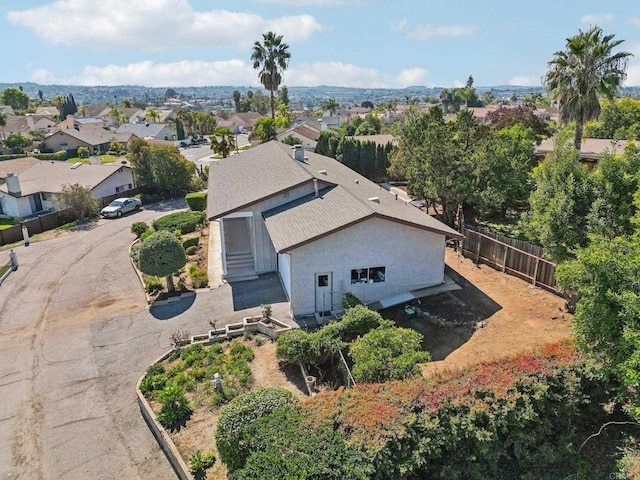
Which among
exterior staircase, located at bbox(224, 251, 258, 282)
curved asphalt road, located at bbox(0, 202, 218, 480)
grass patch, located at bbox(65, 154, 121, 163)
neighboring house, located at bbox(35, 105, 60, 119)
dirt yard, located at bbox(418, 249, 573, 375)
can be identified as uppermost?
neighboring house, located at bbox(35, 105, 60, 119)

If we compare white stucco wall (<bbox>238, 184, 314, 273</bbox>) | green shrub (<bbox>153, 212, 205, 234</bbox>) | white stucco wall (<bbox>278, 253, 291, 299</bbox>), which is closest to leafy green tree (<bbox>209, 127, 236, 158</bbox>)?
green shrub (<bbox>153, 212, 205, 234</bbox>)

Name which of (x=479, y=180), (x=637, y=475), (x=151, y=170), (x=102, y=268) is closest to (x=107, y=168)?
(x=151, y=170)

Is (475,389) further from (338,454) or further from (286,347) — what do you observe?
(286,347)

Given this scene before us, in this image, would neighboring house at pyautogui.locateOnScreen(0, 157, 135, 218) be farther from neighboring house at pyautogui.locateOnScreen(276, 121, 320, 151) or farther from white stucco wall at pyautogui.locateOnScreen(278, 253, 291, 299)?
white stucco wall at pyautogui.locateOnScreen(278, 253, 291, 299)

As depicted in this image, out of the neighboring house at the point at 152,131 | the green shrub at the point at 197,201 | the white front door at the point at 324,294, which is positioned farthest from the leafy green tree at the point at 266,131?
the white front door at the point at 324,294

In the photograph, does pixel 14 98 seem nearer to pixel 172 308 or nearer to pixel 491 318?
pixel 172 308

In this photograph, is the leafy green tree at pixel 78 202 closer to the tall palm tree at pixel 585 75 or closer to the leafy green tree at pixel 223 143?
the leafy green tree at pixel 223 143

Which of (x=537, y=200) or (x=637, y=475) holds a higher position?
(x=537, y=200)
